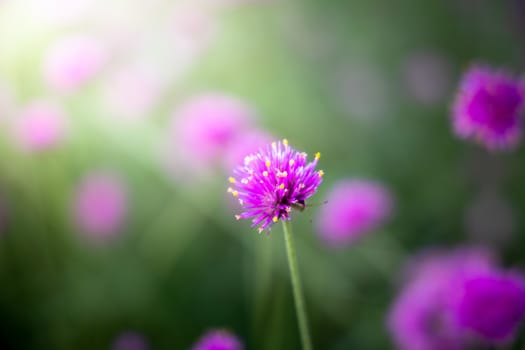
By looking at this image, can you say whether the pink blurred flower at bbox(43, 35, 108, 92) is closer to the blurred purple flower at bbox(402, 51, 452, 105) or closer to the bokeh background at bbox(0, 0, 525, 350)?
the bokeh background at bbox(0, 0, 525, 350)

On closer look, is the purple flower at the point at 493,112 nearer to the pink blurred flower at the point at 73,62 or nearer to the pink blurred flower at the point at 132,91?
the pink blurred flower at the point at 132,91

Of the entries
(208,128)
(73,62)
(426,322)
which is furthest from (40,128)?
(426,322)

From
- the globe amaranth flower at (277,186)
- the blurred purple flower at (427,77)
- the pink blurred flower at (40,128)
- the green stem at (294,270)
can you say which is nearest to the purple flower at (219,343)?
the green stem at (294,270)

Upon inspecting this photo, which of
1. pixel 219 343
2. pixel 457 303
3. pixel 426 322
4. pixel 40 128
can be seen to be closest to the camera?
pixel 219 343

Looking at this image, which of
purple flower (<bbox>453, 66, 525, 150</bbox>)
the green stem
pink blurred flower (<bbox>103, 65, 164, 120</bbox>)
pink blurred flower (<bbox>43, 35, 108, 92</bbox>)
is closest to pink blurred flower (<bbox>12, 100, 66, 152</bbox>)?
pink blurred flower (<bbox>43, 35, 108, 92</bbox>)

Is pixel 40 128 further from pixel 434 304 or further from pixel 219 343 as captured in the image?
pixel 434 304

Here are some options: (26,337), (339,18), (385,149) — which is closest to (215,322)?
(26,337)

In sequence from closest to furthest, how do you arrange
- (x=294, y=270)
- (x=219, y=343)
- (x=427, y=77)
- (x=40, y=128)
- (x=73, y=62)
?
(x=294, y=270)
(x=219, y=343)
(x=40, y=128)
(x=73, y=62)
(x=427, y=77)
